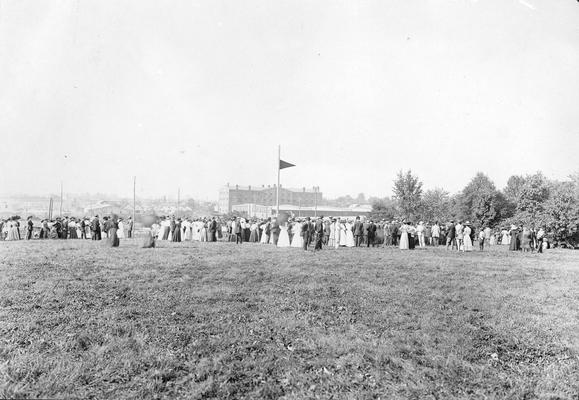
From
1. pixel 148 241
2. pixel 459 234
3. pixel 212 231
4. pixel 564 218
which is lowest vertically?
pixel 148 241

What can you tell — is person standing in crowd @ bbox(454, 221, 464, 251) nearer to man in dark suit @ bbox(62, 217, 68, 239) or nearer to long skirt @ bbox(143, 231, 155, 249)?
long skirt @ bbox(143, 231, 155, 249)

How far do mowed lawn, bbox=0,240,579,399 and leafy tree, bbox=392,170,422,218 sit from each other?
30.2m

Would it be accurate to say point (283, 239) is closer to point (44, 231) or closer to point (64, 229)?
point (64, 229)

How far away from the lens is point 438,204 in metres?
63.9

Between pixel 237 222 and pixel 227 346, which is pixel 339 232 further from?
pixel 227 346

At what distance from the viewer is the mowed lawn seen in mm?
5297

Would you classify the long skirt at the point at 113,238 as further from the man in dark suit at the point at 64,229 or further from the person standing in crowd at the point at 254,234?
the man in dark suit at the point at 64,229

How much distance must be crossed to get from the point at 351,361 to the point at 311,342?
885 mm

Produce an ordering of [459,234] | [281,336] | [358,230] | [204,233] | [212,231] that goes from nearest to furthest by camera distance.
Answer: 1. [281,336]
2. [358,230]
3. [459,234]
4. [212,231]
5. [204,233]

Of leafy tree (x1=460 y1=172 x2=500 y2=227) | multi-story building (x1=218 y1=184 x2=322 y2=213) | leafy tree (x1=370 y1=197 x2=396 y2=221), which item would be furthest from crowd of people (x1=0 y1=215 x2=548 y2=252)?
multi-story building (x1=218 y1=184 x2=322 y2=213)

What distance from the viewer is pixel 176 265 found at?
45.4 feet

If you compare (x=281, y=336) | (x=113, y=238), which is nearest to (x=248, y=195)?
(x=113, y=238)

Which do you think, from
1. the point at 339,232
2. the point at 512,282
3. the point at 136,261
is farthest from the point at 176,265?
the point at 339,232

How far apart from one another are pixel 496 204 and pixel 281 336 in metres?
55.9
